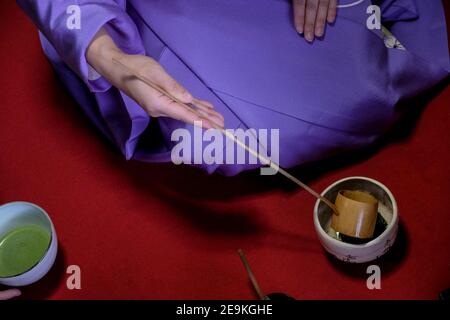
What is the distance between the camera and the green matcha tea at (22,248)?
1.17 metres

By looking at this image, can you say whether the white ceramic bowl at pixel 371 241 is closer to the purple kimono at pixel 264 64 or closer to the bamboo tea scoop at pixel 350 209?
the bamboo tea scoop at pixel 350 209

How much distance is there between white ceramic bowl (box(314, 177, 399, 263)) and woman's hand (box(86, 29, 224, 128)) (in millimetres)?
269

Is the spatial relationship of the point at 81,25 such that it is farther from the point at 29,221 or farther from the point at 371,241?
the point at 371,241

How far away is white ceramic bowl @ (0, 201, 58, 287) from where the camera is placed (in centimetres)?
115

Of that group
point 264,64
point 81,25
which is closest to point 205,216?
point 264,64

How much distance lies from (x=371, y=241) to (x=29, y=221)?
2.40 ft

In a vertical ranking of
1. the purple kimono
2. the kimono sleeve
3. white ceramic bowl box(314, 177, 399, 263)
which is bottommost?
white ceramic bowl box(314, 177, 399, 263)

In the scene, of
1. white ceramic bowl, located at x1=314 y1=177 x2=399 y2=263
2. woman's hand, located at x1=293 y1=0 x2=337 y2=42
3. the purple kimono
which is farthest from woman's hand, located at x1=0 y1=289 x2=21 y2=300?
woman's hand, located at x1=293 y1=0 x2=337 y2=42

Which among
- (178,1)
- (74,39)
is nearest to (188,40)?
→ (178,1)

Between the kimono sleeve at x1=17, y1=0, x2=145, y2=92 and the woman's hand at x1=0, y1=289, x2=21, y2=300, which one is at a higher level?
the kimono sleeve at x1=17, y1=0, x2=145, y2=92

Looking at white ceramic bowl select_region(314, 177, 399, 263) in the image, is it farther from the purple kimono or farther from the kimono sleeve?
the kimono sleeve

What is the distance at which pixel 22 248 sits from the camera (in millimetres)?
1183

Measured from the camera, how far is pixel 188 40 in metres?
1.17

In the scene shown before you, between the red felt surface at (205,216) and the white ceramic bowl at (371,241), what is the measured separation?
0.16 meters
